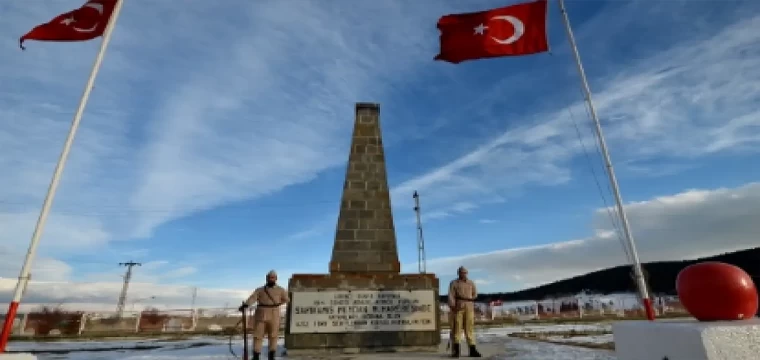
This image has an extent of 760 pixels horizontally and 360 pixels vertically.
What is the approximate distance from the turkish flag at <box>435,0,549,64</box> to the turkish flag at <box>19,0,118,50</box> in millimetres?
6863

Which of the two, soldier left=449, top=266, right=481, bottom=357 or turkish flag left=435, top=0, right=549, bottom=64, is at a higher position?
turkish flag left=435, top=0, right=549, bottom=64

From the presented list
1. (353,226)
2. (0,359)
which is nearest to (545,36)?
(353,226)

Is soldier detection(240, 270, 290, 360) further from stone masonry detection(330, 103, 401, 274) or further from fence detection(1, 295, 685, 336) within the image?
fence detection(1, 295, 685, 336)

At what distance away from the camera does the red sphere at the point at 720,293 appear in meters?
3.61

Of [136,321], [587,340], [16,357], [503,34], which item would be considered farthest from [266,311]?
[136,321]

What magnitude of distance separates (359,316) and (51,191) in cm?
642

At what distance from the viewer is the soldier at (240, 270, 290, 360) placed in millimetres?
8391

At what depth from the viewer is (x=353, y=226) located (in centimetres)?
1088

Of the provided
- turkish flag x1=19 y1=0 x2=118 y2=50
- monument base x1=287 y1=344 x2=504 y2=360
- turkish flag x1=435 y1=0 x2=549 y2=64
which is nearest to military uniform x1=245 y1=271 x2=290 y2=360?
monument base x1=287 y1=344 x2=504 y2=360

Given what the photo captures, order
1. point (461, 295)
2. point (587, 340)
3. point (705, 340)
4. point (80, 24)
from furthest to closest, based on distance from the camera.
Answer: point (587, 340), point (461, 295), point (80, 24), point (705, 340)

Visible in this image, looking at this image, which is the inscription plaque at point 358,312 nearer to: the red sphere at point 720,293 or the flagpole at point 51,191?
the flagpole at point 51,191

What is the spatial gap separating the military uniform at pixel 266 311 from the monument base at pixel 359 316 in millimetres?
1350

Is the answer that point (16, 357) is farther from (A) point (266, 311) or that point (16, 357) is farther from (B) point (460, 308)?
(B) point (460, 308)

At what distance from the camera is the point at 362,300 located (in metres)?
10.1
